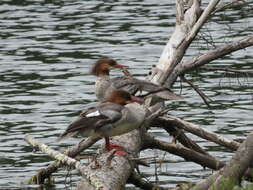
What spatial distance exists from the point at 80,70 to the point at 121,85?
22.5 feet

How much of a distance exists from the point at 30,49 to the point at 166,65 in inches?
323

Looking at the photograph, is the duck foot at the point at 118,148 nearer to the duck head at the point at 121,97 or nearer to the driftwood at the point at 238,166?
the duck head at the point at 121,97

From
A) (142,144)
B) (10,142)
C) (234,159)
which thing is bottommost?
(10,142)

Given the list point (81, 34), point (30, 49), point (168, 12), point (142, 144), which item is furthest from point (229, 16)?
point (142, 144)

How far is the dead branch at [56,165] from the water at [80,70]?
30cm

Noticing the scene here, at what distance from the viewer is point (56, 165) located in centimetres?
993

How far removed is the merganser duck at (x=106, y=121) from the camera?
27.5 feet

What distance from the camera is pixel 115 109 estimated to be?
8.61 m

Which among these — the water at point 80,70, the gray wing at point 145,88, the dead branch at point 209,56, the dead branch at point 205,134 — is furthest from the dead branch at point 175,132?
the dead branch at point 209,56

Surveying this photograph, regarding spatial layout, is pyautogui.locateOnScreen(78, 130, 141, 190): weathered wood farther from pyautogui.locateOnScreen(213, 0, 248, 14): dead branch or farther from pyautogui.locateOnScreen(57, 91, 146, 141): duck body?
pyautogui.locateOnScreen(213, 0, 248, 14): dead branch

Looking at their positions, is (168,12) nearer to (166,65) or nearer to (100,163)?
(166,65)

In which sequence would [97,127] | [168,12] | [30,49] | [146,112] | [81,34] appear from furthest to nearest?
[168,12], [81,34], [30,49], [146,112], [97,127]

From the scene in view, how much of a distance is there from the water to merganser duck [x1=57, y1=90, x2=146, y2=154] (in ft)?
6.72

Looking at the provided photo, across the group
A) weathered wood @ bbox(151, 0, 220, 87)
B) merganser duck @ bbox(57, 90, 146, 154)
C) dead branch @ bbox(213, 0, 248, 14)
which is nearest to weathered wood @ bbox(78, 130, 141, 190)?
merganser duck @ bbox(57, 90, 146, 154)
